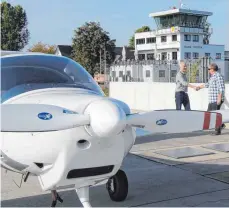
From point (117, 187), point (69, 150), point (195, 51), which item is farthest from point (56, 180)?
point (195, 51)

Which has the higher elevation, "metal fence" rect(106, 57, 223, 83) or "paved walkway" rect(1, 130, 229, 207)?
"metal fence" rect(106, 57, 223, 83)

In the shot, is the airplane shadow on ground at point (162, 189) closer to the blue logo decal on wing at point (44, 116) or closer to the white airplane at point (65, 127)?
the white airplane at point (65, 127)

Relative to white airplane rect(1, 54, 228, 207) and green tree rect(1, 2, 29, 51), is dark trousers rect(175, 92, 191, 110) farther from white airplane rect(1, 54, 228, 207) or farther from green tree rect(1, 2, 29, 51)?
green tree rect(1, 2, 29, 51)

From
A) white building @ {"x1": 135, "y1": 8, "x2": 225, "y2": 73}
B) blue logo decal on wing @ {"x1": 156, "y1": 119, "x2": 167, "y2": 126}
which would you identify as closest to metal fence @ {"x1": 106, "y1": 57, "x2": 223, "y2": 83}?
blue logo decal on wing @ {"x1": 156, "y1": 119, "x2": 167, "y2": 126}

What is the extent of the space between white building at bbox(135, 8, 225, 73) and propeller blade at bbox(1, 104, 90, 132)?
78.5 m

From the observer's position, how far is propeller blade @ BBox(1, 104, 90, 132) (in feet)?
10.4

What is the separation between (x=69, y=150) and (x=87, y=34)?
2315 inches

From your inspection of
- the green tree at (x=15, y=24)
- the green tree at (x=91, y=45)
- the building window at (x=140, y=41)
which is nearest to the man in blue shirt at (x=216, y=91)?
the green tree at (x=91, y=45)

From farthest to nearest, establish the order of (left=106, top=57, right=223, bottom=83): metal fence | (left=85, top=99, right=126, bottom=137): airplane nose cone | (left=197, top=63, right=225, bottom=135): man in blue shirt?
(left=106, top=57, right=223, bottom=83): metal fence → (left=197, top=63, right=225, bottom=135): man in blue shirt → (left=85, top=99, right=126, bottom=137): airplane nose cone

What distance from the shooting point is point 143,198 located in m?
4.88

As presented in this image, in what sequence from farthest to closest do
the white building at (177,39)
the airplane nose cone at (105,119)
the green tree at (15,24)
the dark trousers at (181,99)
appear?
the white building at (177,39)
the green tree at (15,24)
the dark trousers at (181,99)
the airplane nose cone at (105,119)

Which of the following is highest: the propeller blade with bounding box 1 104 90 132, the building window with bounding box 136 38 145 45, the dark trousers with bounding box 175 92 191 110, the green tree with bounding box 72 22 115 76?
the building window with bounding box 136 38 145 45

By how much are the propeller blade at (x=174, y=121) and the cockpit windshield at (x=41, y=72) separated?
77 cm

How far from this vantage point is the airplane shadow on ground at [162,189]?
4.72 m
